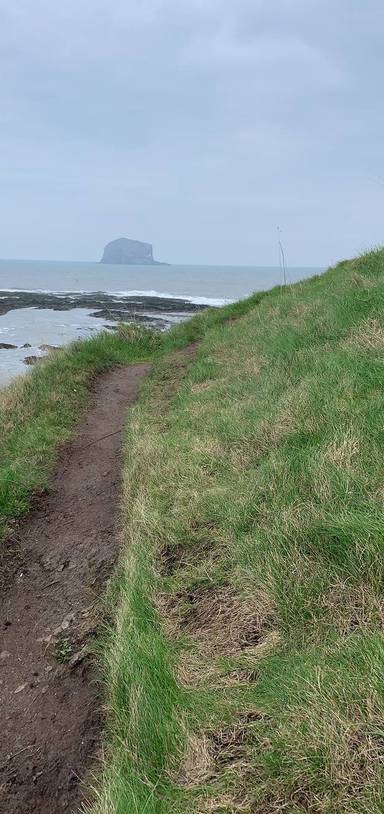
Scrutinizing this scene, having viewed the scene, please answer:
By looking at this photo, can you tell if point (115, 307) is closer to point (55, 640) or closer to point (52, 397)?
point (52, 397)

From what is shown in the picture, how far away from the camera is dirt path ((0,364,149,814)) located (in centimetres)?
267

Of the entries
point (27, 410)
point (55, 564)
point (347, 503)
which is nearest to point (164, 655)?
point (347, 503)

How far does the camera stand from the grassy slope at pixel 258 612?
6.52 feet

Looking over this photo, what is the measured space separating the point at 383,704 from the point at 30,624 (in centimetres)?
261

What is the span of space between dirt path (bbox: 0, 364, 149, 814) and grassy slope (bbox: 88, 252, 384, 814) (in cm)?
28

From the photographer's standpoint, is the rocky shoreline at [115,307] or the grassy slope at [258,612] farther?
the rocky shoreline at [115,307]

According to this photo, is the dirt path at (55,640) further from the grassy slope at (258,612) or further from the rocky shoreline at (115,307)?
the rocky shoreline at (115,307)

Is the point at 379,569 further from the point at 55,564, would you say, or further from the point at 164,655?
the point at 55,564

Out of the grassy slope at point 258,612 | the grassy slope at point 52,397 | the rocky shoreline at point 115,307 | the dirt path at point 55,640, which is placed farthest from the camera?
the rocky shoreline at point 115,307

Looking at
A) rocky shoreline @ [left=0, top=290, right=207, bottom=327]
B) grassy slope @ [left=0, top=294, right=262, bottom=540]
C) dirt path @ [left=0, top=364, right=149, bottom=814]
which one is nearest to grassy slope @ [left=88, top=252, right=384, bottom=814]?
dirt path @ [left=0, top=364, right=149, bottom=814]

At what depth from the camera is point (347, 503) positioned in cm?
320

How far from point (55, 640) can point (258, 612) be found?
149 centimetres

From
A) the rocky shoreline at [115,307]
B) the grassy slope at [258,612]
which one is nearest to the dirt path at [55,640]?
the grassy slope at [258,612]

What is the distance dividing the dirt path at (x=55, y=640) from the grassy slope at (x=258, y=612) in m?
0.28
